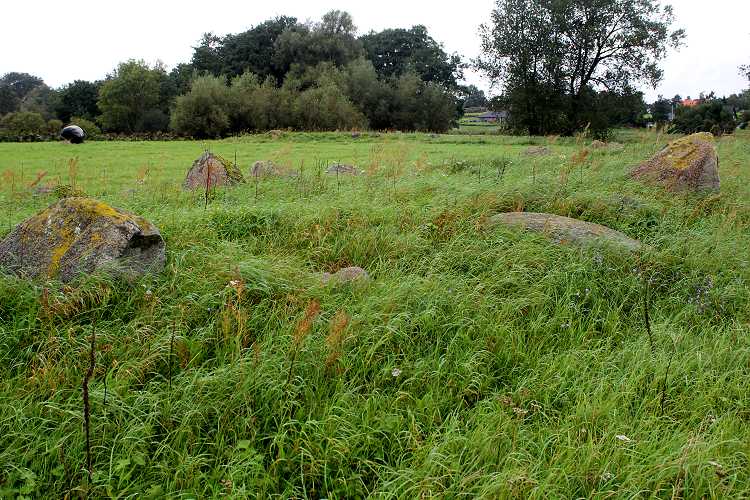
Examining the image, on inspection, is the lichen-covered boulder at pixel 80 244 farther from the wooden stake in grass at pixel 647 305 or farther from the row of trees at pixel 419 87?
the row of trees at pixel 419 87

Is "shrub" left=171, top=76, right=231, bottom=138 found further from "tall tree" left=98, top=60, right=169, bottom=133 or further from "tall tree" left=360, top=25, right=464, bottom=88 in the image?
"tall tree" left=360, top=25, right=464, bottom=88

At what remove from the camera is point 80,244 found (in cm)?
435

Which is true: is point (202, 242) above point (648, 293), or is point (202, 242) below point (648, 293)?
above

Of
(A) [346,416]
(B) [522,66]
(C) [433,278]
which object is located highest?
(B) [522,66]

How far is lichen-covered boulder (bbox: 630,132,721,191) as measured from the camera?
8.98 meters

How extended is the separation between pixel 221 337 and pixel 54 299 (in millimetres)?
1267

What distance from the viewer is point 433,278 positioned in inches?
200

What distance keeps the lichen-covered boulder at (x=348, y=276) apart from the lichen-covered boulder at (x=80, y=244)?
1.46m

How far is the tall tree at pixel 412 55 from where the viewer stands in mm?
66125

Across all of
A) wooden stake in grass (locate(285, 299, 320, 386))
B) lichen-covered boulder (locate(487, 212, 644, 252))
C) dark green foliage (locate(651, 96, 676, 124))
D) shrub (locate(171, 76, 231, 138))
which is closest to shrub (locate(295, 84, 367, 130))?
shrub (locate(171, 76, 231, 138))

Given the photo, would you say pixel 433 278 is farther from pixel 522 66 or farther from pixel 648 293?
pixel 522 66

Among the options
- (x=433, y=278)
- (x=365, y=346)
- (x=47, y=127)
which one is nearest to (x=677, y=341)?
(x=433, y=278)

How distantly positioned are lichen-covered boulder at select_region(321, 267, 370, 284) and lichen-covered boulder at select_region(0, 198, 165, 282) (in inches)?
57.6

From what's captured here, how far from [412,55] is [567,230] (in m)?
66.1
